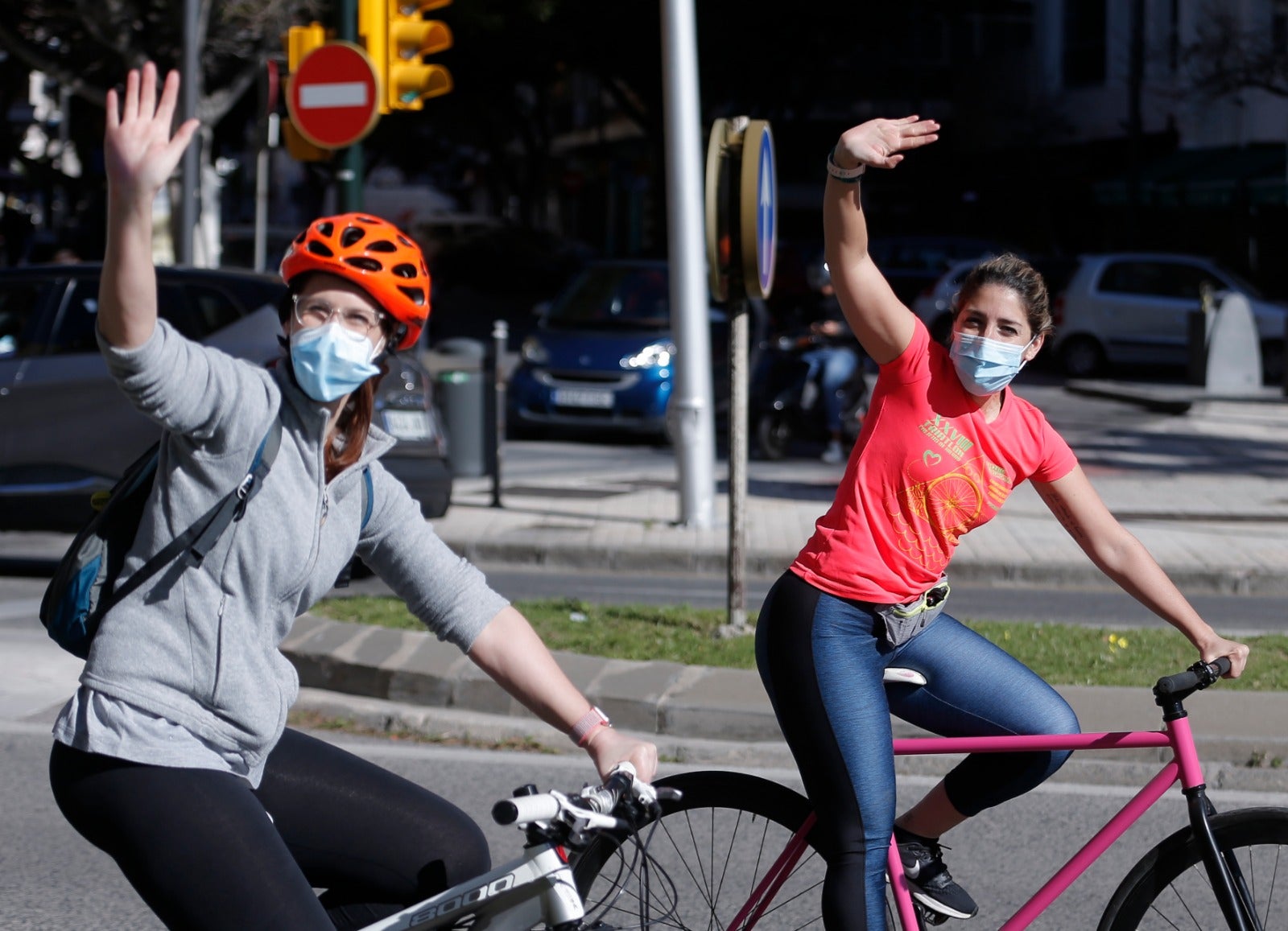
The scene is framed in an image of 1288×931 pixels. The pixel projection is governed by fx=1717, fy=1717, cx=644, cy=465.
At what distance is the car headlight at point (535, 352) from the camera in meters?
16.0

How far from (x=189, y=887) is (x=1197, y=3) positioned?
36.0 m

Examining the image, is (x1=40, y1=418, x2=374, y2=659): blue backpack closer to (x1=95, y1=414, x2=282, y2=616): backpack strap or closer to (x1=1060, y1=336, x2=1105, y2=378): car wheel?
(x1=95, y1=414, x2=282, y2=616): backpack strap

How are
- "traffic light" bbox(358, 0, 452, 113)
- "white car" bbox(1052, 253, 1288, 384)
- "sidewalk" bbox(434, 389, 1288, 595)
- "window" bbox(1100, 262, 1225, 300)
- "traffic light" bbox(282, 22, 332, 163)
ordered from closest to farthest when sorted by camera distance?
1. "sidewalk" bbox(434, 389, 1288, 595)
2. "traffic light" bbox(358, 0, 452, 113)
3. "traffic light" bbox(282, 22, 332, 163)
4. "white car" bbox(1052, 253, 1288, 384)
5. "window" bbox(1100, 262, 1225, 300)

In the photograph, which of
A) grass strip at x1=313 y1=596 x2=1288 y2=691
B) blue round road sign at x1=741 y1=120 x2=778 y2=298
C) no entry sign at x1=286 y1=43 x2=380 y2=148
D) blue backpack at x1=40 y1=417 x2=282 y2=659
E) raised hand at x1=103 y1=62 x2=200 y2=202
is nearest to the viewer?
raised hand at x1=103 y1=62 x2=200 y2=202

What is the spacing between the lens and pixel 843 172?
122 inches

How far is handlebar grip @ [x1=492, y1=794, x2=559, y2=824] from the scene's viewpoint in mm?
2271

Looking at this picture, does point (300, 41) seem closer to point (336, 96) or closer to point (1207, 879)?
point (336, 96)

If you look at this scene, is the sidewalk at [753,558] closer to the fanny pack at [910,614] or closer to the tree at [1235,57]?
the fanny pack at [910,614]

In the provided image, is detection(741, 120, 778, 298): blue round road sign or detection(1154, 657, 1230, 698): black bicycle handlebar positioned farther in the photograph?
detection(741, 120, 778, 298): blue round road sign

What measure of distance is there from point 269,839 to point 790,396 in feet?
39.2

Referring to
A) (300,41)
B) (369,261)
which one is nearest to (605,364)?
(300,41)

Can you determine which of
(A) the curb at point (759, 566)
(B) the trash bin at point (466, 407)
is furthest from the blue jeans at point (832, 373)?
(A) the curb at point (759, 566)

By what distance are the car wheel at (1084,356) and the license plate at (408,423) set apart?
15049 millimetres

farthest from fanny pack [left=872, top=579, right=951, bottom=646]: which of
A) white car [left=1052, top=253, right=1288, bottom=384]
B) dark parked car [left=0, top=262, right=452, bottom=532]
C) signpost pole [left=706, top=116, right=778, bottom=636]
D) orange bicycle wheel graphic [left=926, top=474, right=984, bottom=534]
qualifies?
white car [left=1052, top=253, right=1288, bottom=384]
